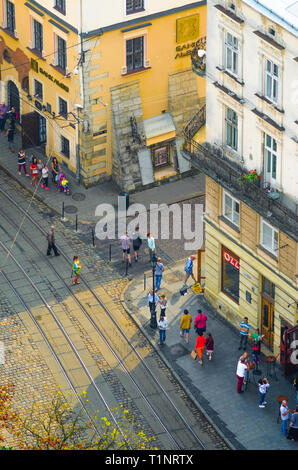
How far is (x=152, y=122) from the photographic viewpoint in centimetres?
8312

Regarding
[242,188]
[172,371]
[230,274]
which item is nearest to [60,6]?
[230,274]

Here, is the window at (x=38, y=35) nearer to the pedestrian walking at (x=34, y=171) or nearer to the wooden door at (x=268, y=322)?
the pedestrian walking at (x=34, y=171)

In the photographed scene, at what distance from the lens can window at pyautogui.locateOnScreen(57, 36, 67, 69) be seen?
80750 millimetres

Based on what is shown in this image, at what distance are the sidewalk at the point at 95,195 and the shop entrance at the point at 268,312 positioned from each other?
16118 mm

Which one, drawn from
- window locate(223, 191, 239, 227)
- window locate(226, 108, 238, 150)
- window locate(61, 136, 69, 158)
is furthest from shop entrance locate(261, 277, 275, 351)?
window locate(61, 136, 69, 158)

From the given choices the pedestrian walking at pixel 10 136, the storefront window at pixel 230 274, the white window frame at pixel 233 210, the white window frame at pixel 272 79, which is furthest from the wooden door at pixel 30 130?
the white window frame at pixel 272 79

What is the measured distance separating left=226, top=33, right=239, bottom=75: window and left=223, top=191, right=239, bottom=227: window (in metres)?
7.01

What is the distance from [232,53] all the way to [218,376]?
649 inches

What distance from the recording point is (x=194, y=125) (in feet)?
226

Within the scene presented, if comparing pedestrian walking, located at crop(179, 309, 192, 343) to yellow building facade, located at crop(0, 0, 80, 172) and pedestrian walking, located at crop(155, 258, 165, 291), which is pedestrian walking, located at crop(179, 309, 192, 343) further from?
yellow building facade, located at crop(0, 0, 80, 172)

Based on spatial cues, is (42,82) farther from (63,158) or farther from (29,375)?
(29,375)

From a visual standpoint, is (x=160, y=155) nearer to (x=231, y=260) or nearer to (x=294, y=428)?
(x=231, y=260)

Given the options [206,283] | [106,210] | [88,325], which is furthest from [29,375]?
[106,210]

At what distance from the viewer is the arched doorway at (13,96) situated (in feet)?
292
